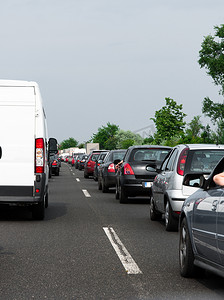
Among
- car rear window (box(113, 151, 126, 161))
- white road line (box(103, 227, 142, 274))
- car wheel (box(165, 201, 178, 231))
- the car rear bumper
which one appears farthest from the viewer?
car rear window (box(113, 151, 126, 161))

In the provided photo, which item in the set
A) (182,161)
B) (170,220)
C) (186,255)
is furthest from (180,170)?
(186,255)

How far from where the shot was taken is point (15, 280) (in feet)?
22.2

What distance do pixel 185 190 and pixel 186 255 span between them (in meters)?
3.96

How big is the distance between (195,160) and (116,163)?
9951mm

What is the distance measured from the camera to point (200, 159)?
36.2 ft

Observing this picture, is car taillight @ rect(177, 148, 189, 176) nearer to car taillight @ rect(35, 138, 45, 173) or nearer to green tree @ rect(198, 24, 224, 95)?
car taillight @ rect(35, 138, 45, 173)

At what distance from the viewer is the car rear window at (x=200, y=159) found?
10969mm

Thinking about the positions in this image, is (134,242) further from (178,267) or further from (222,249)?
(222,249)

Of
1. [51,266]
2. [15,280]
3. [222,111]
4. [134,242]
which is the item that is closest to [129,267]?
[51,266]

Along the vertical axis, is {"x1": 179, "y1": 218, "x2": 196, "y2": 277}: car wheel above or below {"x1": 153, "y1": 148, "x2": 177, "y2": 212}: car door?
below

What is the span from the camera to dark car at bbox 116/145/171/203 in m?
16.8

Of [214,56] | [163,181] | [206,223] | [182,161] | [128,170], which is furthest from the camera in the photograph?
[214,56]

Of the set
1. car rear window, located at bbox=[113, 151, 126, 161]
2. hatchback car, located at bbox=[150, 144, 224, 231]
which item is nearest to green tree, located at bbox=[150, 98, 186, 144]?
car rear window, located at bbox=[113, 151, 126, 161]

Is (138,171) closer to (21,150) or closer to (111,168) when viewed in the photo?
(111,168)
